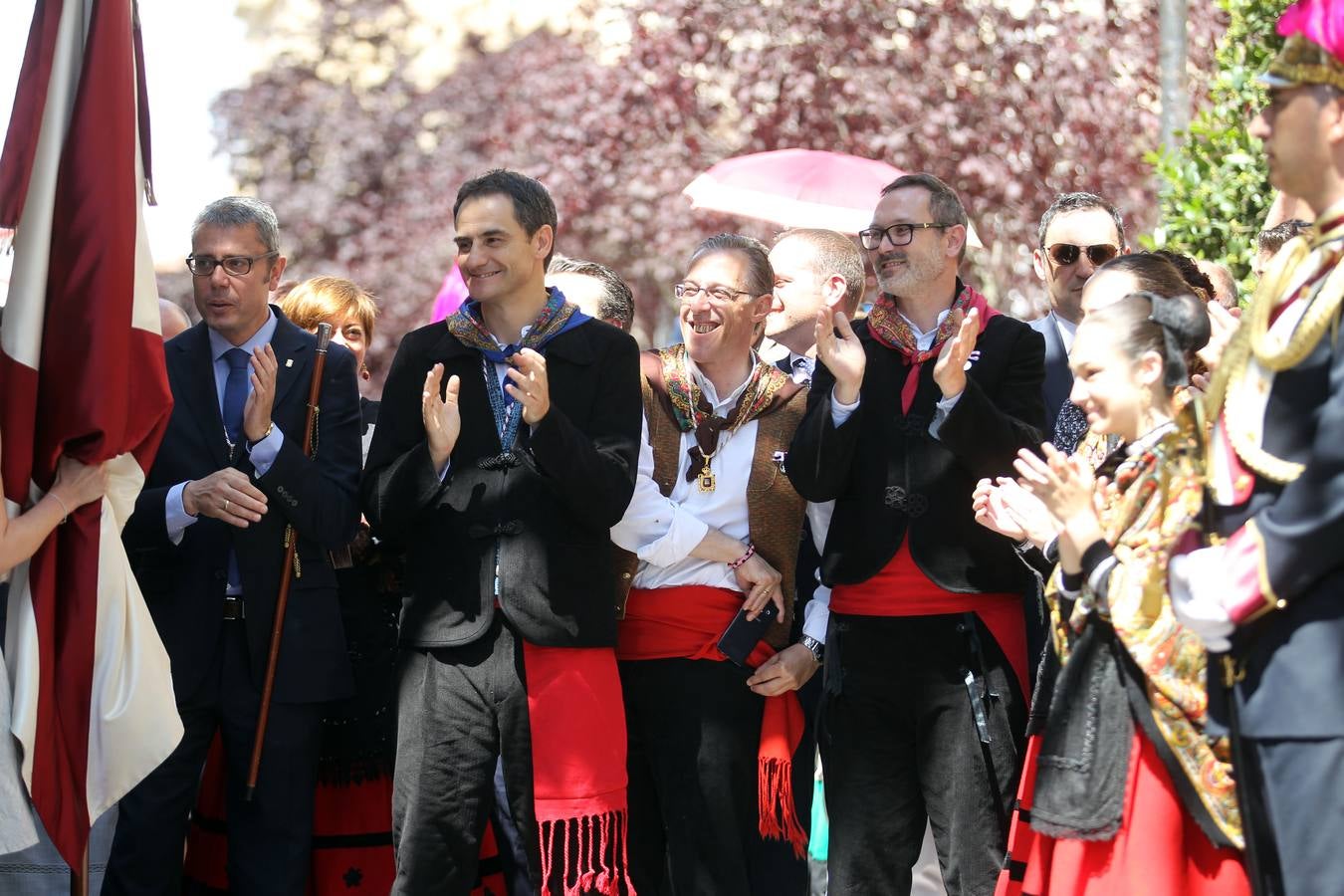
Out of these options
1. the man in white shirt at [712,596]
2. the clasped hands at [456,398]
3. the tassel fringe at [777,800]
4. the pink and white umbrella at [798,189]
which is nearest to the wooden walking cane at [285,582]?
the clasped hands at [456,398]

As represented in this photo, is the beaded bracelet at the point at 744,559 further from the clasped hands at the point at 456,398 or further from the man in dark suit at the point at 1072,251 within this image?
the man in dark suit at the point at 1072,251

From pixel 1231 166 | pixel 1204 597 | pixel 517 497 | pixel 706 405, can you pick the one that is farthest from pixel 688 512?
pixel 1231 166

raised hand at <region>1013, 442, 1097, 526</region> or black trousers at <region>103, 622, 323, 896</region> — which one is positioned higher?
raised hand at <region>1013, 442, 1097, 526</region>

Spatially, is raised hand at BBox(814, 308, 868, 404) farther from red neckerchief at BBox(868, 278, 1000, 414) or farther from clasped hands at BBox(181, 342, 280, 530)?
clasped hands at BBox(181, 342, 280, 530)

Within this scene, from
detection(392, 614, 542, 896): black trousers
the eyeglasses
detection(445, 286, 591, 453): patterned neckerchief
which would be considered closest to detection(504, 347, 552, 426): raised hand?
detection(445, 286, 591, 453): patterned neckerchief

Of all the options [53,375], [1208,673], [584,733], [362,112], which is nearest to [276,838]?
[584,733]

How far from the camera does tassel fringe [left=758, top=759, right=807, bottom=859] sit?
187 inches

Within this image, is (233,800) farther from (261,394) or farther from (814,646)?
(814,646)

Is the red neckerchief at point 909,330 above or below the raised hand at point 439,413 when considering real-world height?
above

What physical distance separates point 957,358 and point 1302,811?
1.69 meters

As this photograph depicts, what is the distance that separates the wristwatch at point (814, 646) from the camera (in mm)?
4918

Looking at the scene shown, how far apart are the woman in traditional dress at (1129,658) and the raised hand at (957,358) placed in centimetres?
47

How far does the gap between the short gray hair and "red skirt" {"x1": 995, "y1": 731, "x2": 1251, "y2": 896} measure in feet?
9.94

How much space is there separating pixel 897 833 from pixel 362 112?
632 inches
